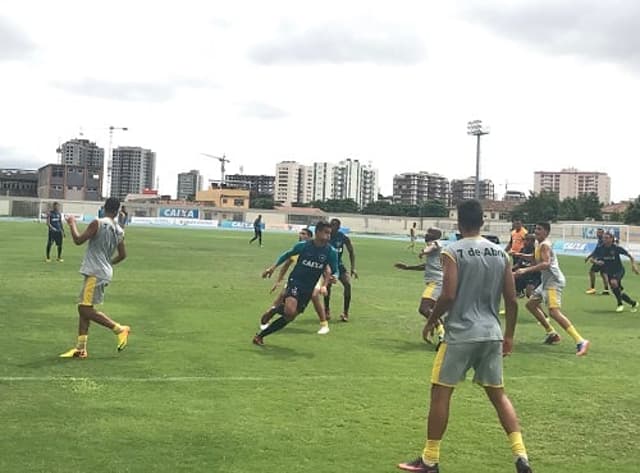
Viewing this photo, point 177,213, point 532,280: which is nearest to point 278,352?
point 532,280

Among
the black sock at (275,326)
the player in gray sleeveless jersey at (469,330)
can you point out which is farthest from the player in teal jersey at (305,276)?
the player in gray sleeveless jersey at (469,330)

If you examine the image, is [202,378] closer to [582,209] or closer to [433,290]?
[433,290]

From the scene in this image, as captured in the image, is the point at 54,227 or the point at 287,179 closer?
the point at 54,227

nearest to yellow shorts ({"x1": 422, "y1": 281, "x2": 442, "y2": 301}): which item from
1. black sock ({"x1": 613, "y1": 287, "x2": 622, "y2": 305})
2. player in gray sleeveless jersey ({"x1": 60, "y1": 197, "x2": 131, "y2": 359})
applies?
player in gray sleeveless jersey ({"x1": 60, "y1": 197, "x2": 131, "y2": 359})

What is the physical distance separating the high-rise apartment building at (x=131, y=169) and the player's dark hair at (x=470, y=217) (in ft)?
633

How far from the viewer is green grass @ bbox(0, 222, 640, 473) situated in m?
5.42

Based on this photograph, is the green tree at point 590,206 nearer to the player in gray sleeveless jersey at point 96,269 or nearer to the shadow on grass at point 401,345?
the shadow on grass at point 401,345

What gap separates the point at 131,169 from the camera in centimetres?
19638

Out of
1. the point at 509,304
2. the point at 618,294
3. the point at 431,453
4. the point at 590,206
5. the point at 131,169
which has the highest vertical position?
the point at 131,169

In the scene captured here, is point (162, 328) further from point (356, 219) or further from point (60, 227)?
point (356, 219)

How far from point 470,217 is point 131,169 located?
199m

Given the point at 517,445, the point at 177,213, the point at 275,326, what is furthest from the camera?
the point at 177,213

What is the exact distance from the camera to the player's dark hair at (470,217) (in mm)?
5297

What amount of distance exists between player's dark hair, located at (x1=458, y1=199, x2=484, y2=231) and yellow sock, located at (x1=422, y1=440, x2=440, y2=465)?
160 cm
